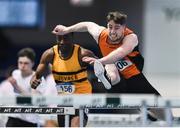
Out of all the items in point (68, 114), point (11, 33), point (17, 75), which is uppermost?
point (11, 33)

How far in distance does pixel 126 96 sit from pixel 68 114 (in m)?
0.55

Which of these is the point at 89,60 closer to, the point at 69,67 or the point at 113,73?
the point at 113,73

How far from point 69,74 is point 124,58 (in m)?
0.58

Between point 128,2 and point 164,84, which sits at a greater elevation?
point 128,2

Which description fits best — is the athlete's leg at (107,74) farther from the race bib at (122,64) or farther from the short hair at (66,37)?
the short hair at (66,37)

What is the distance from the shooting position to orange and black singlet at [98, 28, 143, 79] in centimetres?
664

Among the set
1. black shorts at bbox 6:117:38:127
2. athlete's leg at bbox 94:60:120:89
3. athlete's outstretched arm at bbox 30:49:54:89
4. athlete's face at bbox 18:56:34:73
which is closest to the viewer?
athlete's leg at bbox 94:60:120:89

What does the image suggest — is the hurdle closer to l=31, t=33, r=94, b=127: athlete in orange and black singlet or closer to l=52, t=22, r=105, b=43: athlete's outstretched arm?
l=31, t=33, r=94, b=127: athlete in orange and black singlet

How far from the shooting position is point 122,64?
6.68 meters

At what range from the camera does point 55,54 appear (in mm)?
6973

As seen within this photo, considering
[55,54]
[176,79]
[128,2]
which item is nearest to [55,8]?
[128,2]

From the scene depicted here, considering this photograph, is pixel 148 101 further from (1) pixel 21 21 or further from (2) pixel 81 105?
(1) pixel 21 21

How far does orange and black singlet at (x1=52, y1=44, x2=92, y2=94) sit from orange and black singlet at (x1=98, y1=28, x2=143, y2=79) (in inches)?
11.9

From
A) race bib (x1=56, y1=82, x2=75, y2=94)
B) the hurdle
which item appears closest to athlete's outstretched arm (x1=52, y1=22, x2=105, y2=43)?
race bib (x1=56, y1=82, x2=75, y2=94)
